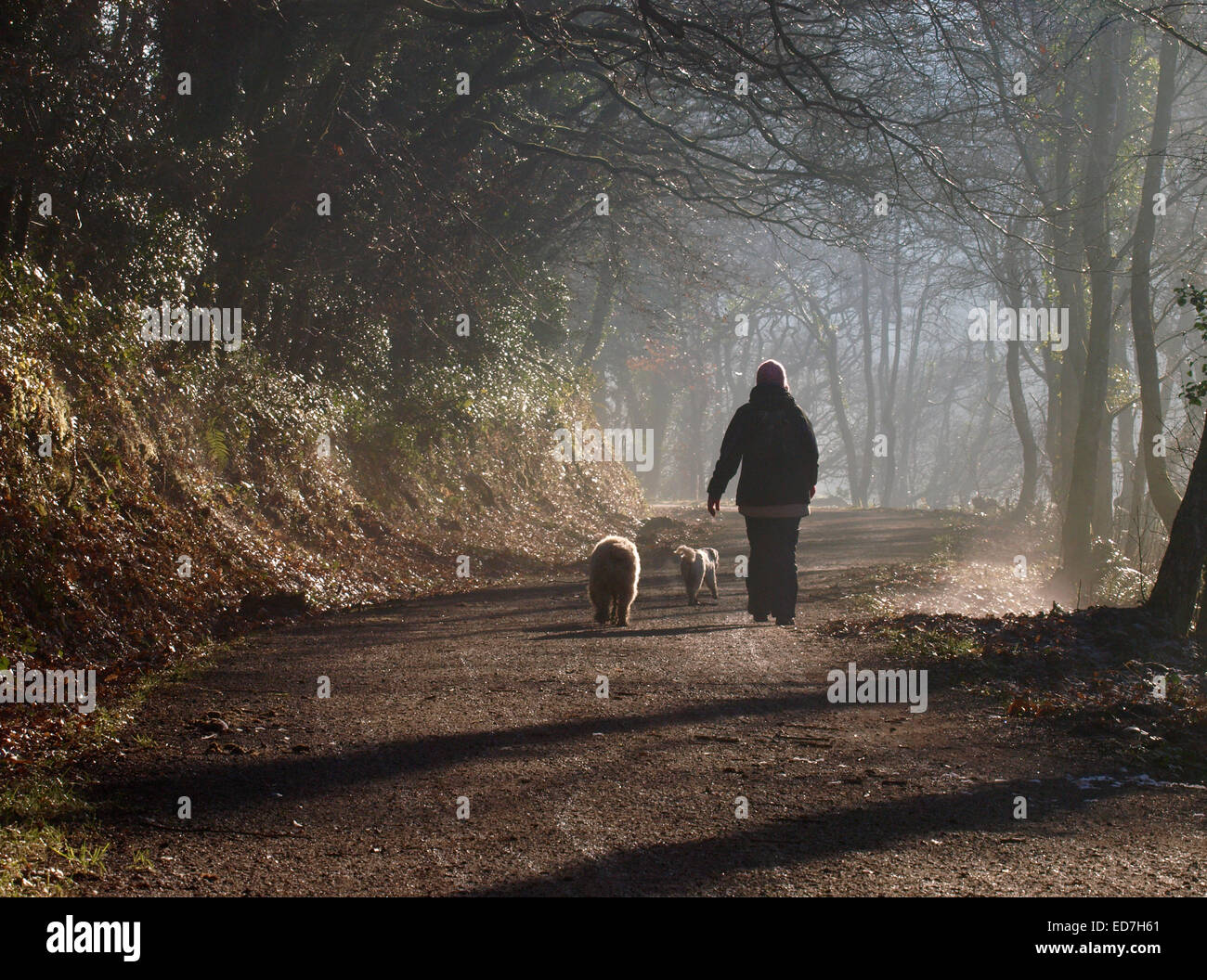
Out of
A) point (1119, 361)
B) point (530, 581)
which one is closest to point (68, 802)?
point (530, 581)

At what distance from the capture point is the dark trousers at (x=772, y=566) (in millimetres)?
11594

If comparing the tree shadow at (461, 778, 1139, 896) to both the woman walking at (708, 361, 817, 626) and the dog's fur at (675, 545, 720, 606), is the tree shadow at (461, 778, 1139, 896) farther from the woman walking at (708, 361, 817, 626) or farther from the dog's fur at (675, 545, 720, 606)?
the dog's fur at (675, 545, 720, 606)

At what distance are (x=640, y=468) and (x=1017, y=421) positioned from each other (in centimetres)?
3659

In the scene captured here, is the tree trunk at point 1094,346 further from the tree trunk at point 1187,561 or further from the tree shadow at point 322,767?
the tree shadow at point 322,767

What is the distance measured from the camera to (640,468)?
6850 cm

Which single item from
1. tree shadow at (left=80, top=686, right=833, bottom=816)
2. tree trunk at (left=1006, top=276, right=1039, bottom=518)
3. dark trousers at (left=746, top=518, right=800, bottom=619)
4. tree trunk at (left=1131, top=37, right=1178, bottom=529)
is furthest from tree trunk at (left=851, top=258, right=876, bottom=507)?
tree shadow at (left=80, top=686, right=833, bottom=816)

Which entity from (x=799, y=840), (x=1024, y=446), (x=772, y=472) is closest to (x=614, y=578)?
(x=772, y=472)

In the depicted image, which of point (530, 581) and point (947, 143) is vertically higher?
point (947, 143)

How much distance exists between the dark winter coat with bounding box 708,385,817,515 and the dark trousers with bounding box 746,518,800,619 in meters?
0.18

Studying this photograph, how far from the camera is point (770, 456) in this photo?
11.6m

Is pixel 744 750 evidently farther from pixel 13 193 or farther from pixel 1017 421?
pixel 1017 421

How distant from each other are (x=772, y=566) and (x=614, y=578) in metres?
1.68

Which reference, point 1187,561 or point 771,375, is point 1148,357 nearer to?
point 1187,561

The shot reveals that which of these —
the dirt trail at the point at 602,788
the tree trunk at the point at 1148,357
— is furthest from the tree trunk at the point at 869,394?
the dirt trail at the point at 602,788
